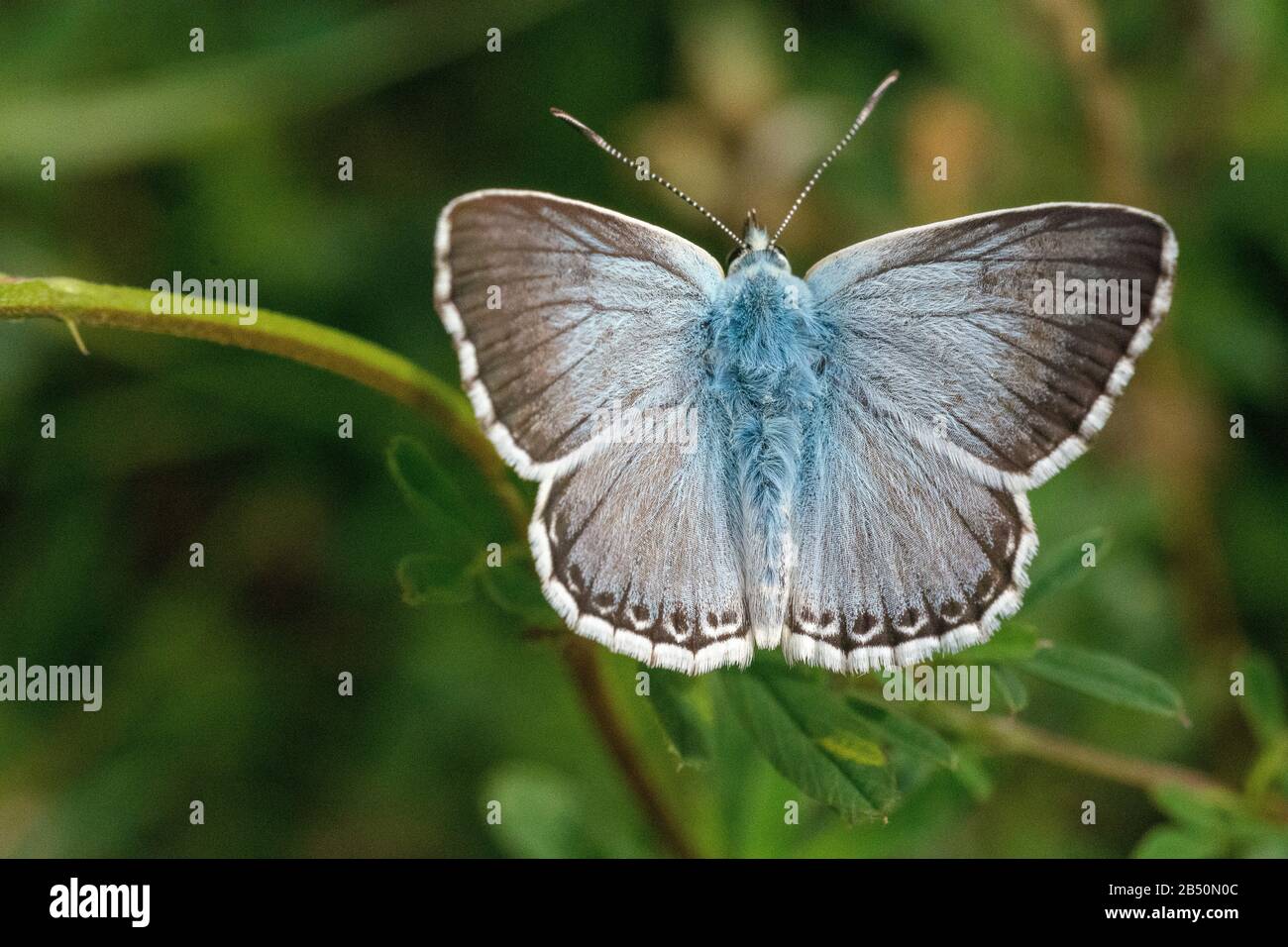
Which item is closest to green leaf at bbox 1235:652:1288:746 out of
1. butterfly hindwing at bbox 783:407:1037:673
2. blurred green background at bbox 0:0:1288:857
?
blurred green background at bbox 0:0:1288:857

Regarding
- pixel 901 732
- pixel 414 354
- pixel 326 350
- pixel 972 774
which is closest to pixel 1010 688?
pixel 901 732

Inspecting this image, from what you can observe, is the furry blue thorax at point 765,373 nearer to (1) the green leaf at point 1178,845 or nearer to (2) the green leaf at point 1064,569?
(2) the green leaf at point 1064,569

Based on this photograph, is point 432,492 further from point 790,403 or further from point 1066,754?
point 1066,754

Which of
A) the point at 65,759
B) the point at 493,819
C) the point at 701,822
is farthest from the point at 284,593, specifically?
Answer: the point at 701,822

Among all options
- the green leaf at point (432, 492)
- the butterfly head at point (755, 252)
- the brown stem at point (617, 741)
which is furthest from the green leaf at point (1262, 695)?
the green leaf at point (432, 492)

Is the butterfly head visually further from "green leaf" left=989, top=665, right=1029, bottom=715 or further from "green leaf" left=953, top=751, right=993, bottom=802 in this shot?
"green leaf" left=953, top=751, right=993, bottom=802

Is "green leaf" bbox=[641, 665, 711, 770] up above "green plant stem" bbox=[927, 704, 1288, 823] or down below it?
above
